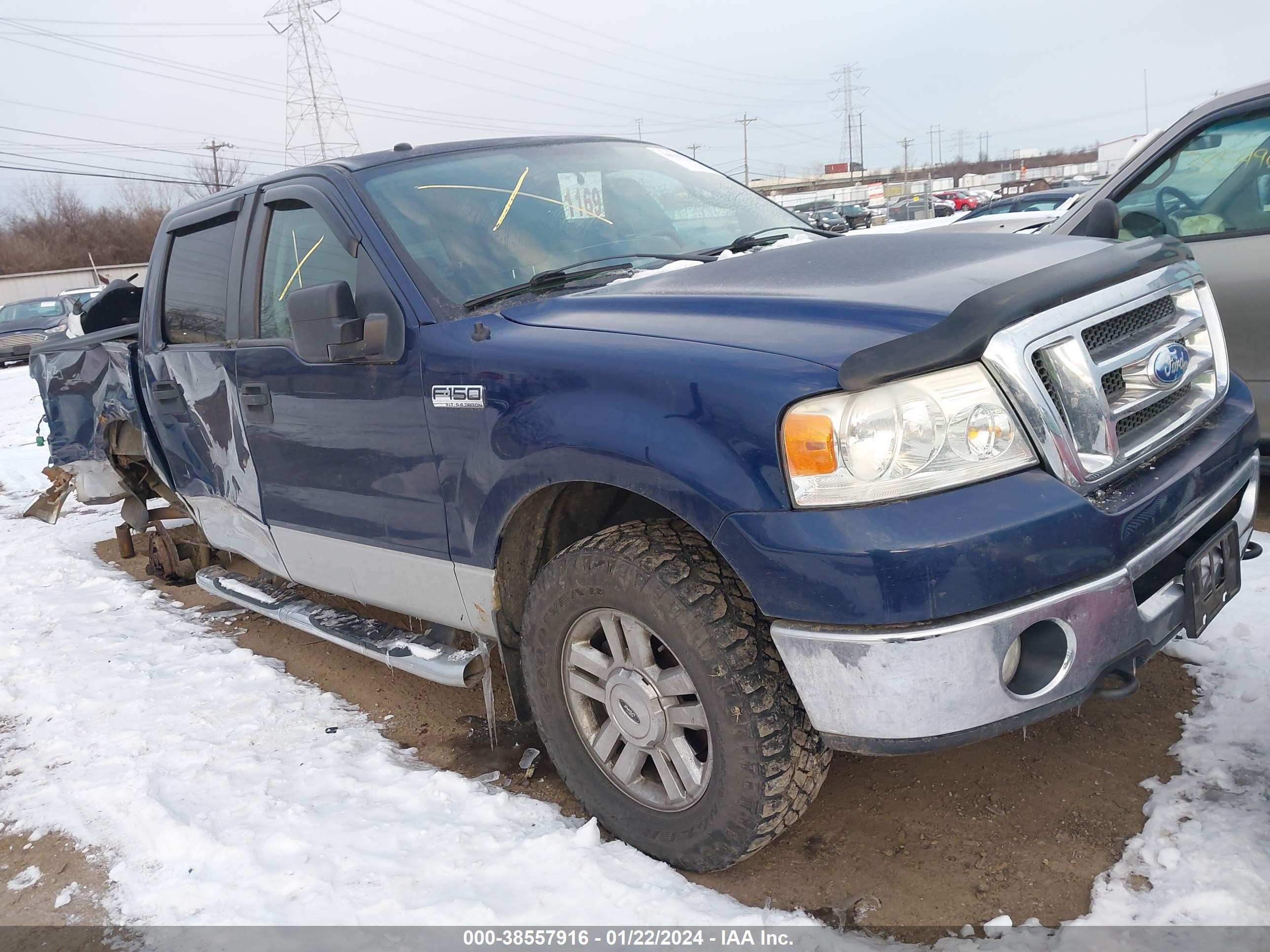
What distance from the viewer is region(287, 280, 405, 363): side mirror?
9.12 feet

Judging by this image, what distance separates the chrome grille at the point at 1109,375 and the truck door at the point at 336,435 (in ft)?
5.48


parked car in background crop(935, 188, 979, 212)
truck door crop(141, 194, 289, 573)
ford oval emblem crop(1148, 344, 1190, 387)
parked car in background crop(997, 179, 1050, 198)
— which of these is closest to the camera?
ford oval emblem crop(1148, 344, 1190, 387)

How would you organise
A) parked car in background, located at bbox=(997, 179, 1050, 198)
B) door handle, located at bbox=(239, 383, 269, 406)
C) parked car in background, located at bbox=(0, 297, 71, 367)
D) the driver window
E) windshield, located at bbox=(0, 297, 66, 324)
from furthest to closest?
parked car in background, located at bbox=(997, 179, 1050, 198), windshield, located at bbox=(0, 297, 66, 324), parked car in background, located at bbox=(0, 297, 71, 367), the driver window, door handle, located at bbox=(239, 383, 269, 406)

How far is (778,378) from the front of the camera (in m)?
2.05

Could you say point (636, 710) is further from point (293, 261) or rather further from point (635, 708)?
point (293, 261)

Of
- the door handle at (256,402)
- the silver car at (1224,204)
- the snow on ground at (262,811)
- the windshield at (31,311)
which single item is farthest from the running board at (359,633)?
the windshield at (31,311)

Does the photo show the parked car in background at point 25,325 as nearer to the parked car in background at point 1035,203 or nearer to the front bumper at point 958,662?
the parked car in background at point 1035,203

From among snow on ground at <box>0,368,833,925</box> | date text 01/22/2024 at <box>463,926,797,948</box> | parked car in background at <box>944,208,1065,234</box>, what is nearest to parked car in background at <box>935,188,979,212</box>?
parked car in background at <box>944,208,1065,234</box>

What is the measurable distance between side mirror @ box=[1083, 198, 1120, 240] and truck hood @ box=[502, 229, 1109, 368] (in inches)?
32.6

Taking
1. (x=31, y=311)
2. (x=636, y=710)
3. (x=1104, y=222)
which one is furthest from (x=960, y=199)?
(x=636, y=710)

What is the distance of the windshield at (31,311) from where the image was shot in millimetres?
22578

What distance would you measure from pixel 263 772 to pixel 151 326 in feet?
7.66

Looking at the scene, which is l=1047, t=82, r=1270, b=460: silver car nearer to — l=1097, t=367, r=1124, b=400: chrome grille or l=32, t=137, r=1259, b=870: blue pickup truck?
l=32, t=137, r=1259, b=870: blue pickup truck

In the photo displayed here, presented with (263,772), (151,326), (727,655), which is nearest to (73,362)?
(151,326)
